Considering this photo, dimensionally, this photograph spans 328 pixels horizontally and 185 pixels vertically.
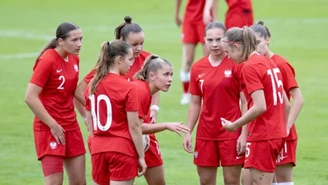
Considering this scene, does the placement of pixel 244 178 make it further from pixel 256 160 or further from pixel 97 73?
pixel 97 73

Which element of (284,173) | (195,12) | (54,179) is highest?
(195,12)

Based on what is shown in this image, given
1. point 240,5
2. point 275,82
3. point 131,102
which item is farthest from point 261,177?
point 240,5

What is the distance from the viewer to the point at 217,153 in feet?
32.7

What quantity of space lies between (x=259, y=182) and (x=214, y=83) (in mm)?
1259

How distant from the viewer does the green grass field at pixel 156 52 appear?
1305cm

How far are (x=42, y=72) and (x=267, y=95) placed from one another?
2.44 m

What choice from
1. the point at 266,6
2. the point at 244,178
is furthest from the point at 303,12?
the point at 244,178

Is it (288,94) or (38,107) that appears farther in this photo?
(288,94)

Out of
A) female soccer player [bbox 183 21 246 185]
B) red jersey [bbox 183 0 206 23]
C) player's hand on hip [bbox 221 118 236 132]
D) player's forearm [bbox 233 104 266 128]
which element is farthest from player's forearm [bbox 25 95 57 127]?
red jersey [bbox 183 0 206 23]

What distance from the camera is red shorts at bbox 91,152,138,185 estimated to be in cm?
885

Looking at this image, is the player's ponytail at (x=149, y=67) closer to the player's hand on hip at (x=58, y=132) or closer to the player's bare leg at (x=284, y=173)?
the player's hand on hip at (x=58, y=132)

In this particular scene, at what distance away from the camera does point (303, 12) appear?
32.9 meters

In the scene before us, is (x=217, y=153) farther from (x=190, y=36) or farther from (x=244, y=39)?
(x=190, y=36)

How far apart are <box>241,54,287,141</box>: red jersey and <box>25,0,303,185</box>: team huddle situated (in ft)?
0.03
